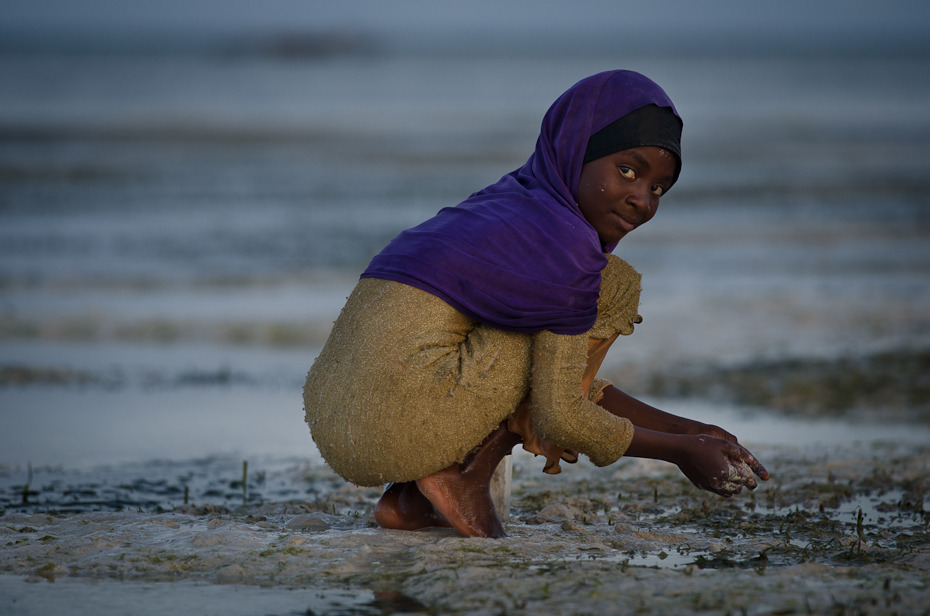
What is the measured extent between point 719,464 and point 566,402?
1.68 feet

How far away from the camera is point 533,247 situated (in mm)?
3139

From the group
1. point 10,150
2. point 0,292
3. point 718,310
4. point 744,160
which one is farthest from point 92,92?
point 718,310

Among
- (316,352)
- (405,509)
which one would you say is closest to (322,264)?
(316,352)

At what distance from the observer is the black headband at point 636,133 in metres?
3.22

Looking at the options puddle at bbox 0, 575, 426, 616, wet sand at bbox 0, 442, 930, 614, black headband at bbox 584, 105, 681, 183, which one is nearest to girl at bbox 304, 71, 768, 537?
black headband at bbox 584, 105, 681, 183

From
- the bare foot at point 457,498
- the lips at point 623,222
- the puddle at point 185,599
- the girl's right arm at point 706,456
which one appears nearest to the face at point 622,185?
the lips at point 623,222

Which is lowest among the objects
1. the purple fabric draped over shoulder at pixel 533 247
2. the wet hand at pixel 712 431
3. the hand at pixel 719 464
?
the hand at pixel 719 464

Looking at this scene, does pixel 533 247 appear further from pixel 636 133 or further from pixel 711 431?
pixel 711 431

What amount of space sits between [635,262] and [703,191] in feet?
22.0

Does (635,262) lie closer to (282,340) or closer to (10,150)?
(282,340)

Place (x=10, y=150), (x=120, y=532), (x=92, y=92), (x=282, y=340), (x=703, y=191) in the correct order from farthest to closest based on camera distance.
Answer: (x=92, y=92)
(x=10, y=150)
(x=703, y=191)
(x=282, y=340)
(x=120, y=532)

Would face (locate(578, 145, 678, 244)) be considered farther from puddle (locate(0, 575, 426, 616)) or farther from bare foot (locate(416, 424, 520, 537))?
puddle (locate(0, 575, 426, 616))

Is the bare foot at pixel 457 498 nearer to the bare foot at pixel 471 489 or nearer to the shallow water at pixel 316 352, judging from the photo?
the bare foot at pixel 471 489

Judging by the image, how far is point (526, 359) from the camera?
3.22 meters
